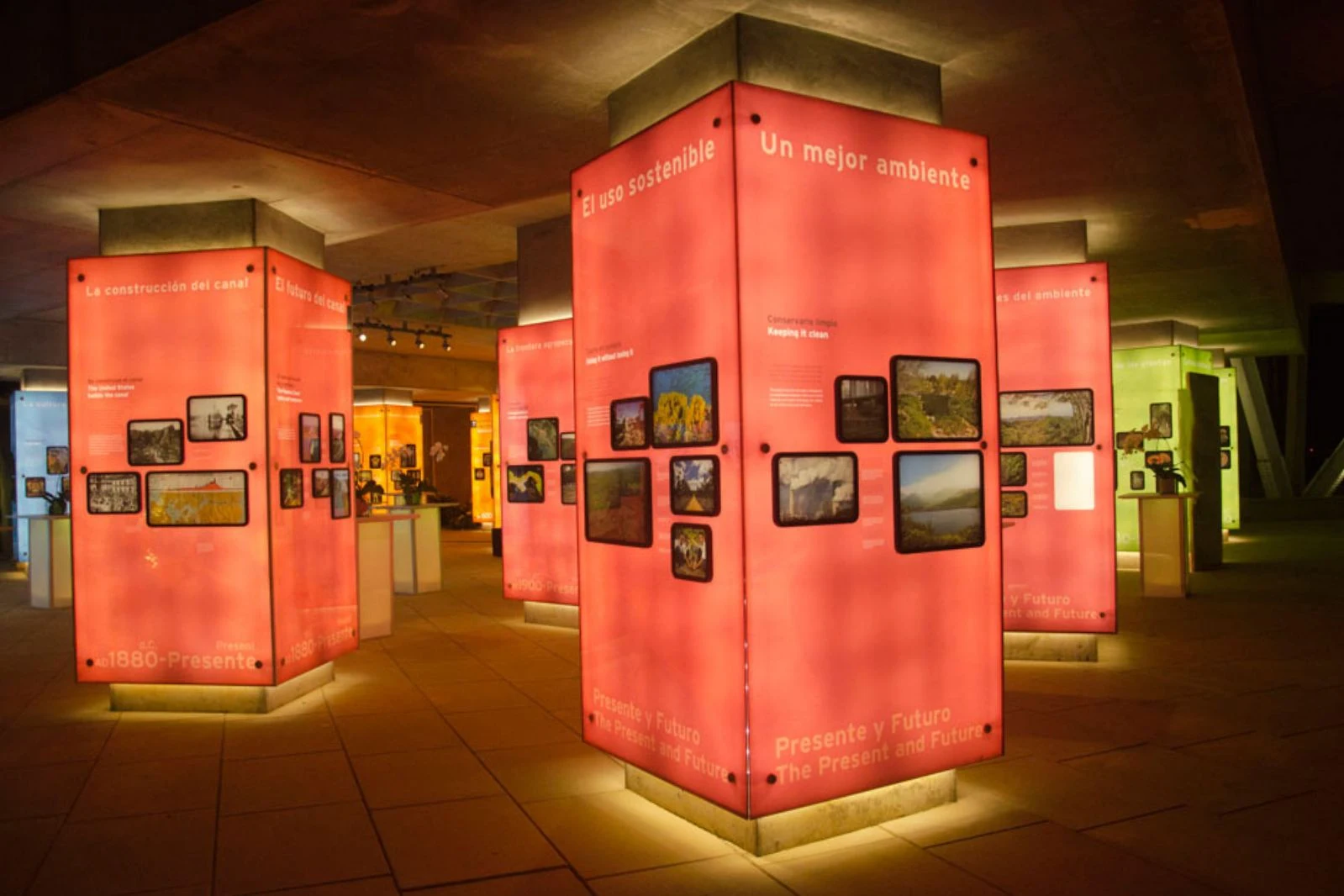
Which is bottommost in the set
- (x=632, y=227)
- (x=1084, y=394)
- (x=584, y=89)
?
(x=1084, y=394)

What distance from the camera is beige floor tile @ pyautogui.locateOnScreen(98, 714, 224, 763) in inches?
237

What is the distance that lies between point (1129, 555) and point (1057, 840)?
41.1 feet

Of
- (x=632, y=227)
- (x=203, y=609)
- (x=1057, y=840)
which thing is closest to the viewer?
(x=1057, y=840)

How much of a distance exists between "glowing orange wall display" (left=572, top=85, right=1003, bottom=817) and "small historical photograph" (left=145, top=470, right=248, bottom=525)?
3.34 meters

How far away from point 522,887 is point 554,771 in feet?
5.16

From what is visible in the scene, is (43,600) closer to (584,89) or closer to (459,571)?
(459,571)

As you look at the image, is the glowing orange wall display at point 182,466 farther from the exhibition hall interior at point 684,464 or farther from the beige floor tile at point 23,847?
the beige floor tile at point 23,847

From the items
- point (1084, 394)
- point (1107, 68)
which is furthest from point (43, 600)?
point (1107, 68)

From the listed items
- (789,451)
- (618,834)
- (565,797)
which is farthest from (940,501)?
(565,797)

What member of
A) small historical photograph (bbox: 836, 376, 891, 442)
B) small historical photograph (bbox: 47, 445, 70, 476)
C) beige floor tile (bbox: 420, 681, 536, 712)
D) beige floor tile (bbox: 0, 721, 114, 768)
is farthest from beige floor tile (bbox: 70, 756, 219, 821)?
small historical photograph (bbox: 47, 445, 70, 476)

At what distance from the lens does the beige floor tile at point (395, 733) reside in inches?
237

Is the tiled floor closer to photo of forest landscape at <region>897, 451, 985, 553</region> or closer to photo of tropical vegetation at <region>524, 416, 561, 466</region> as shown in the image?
photo of forest landscape at <region>897, 451, 985, 553</region>

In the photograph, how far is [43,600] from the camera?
41.9 feet

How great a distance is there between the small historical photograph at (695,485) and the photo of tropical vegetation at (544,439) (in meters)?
6.28
